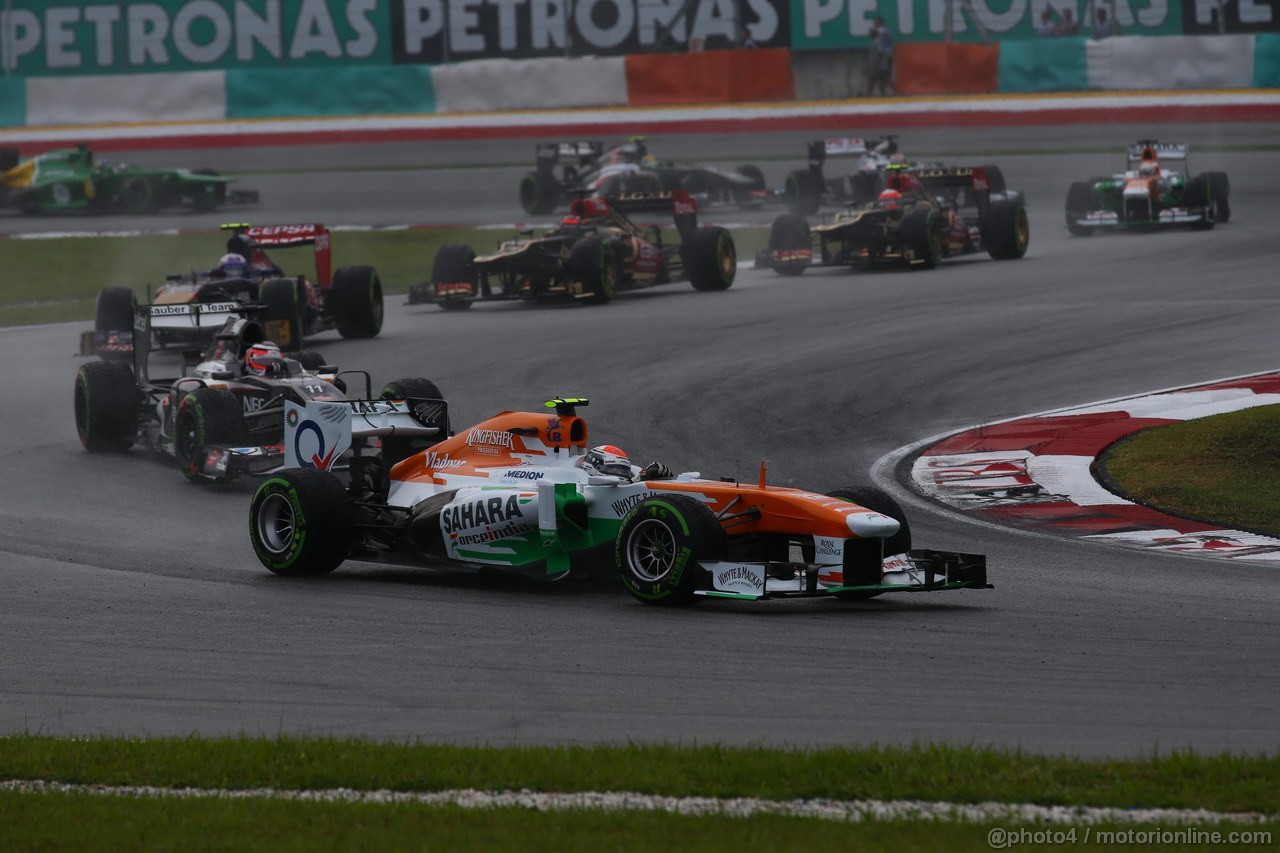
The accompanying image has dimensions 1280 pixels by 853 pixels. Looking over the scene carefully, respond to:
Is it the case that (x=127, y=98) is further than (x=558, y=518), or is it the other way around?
(x=127, y=98)

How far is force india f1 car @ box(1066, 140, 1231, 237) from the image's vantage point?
31.4 meters

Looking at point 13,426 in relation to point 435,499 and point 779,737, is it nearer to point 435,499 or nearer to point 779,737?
point 435,499

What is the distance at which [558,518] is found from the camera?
36.3 ft

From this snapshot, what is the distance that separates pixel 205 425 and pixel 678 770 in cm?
975

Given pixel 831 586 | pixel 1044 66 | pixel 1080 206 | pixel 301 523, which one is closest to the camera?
pixel 831 586

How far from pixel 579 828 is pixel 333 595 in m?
5.47

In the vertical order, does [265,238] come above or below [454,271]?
above

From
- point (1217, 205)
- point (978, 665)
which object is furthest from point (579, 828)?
point (1217, 205)

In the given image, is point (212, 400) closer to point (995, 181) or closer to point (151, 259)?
point (995, 181)

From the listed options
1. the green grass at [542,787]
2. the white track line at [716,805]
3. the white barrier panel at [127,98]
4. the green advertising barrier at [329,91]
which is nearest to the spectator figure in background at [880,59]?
the green advertising barrier at [329,91]

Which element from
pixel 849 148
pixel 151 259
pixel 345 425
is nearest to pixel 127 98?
pixel 151 259

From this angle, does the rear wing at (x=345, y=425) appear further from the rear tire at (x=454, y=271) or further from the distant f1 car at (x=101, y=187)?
the distant f1 car at (x=101, y=187)

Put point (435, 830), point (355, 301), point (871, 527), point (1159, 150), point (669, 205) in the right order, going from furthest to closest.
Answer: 1. point (1159, 150)
2. point (669, 205)
3. point (355, 301)
4. point (871, 527)
5. point (435, 830)

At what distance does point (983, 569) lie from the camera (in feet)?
34.0
